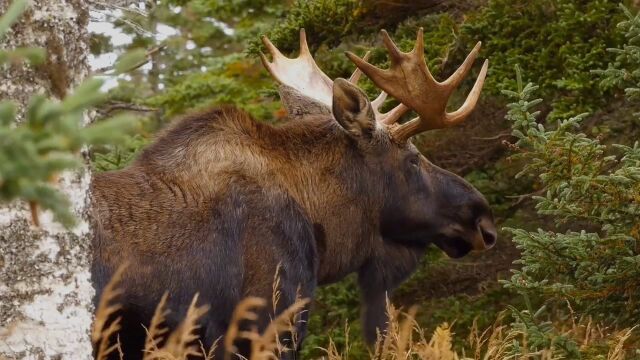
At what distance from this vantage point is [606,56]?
28.9 ft

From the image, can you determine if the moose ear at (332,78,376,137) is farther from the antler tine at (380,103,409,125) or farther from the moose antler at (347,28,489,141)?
the antler tine at (380,103,409,125)

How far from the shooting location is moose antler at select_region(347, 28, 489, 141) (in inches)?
293

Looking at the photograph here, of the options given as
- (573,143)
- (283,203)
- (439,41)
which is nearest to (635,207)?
(573,143)

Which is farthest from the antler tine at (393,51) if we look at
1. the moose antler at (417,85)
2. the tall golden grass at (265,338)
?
the tall golden grass at (265,338)

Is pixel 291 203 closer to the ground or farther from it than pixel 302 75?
closer to the ground

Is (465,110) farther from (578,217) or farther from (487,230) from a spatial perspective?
(578,217)

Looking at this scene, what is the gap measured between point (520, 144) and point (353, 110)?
114cm

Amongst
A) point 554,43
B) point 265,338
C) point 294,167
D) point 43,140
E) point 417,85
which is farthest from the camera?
point 554,43

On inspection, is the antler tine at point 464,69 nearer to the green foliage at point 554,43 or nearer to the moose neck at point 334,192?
the moose neck at point 334,192

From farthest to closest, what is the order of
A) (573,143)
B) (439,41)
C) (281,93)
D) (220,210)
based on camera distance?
(439,41) < (281,93) < (220,210) < (573,143)

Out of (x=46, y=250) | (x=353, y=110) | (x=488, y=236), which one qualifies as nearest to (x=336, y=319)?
(x=488, y=236)

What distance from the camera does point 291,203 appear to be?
22.7ft

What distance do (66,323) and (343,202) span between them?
3215 millimetres

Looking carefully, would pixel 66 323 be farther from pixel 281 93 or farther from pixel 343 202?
pixel 281 93
